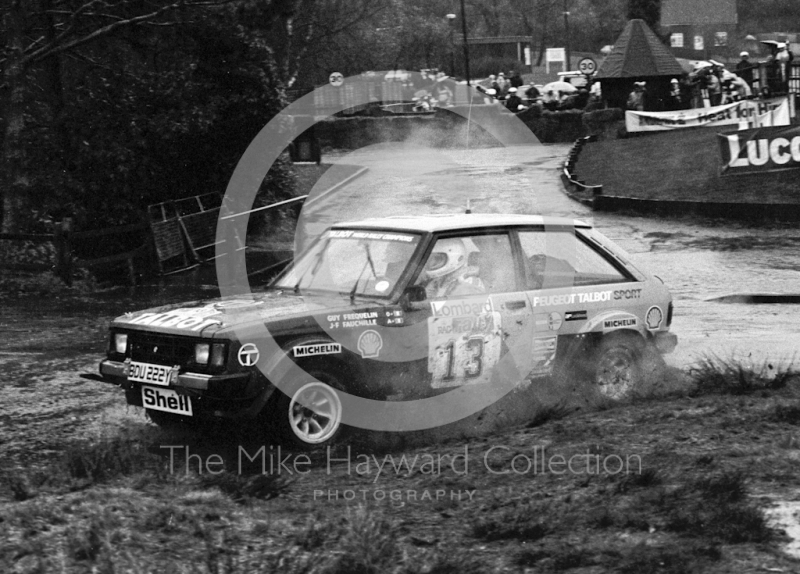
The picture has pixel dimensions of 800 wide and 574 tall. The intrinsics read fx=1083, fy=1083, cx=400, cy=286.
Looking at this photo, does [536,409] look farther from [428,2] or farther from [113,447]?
[428,2]

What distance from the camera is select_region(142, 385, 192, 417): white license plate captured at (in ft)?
21.7

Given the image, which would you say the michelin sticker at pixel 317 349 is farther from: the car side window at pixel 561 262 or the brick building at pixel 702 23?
the brick building at pixel 702 23

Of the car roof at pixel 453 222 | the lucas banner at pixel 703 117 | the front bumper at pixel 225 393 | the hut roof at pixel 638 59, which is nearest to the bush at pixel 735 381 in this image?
the car roof at pixel 453 222

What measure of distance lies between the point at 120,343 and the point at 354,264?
1662 mm

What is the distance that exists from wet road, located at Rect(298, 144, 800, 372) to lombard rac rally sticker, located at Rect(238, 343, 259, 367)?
14.9ft

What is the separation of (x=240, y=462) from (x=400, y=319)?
136 cm

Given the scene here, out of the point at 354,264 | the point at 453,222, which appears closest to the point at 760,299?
the point at 453,222

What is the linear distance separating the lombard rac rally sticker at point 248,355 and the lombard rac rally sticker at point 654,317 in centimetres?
326

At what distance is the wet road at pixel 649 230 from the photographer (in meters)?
11.7

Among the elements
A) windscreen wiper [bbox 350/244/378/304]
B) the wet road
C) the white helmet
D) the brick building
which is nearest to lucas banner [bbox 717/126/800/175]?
the wet road

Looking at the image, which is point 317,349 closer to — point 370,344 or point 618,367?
point 370,344

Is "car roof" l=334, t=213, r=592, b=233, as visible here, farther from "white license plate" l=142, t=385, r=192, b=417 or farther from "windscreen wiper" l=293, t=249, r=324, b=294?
"white license plate" l=142, t=385, r=192, b=417

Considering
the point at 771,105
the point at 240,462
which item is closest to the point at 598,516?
the point at 240,462

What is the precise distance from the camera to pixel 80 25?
62.3ft
